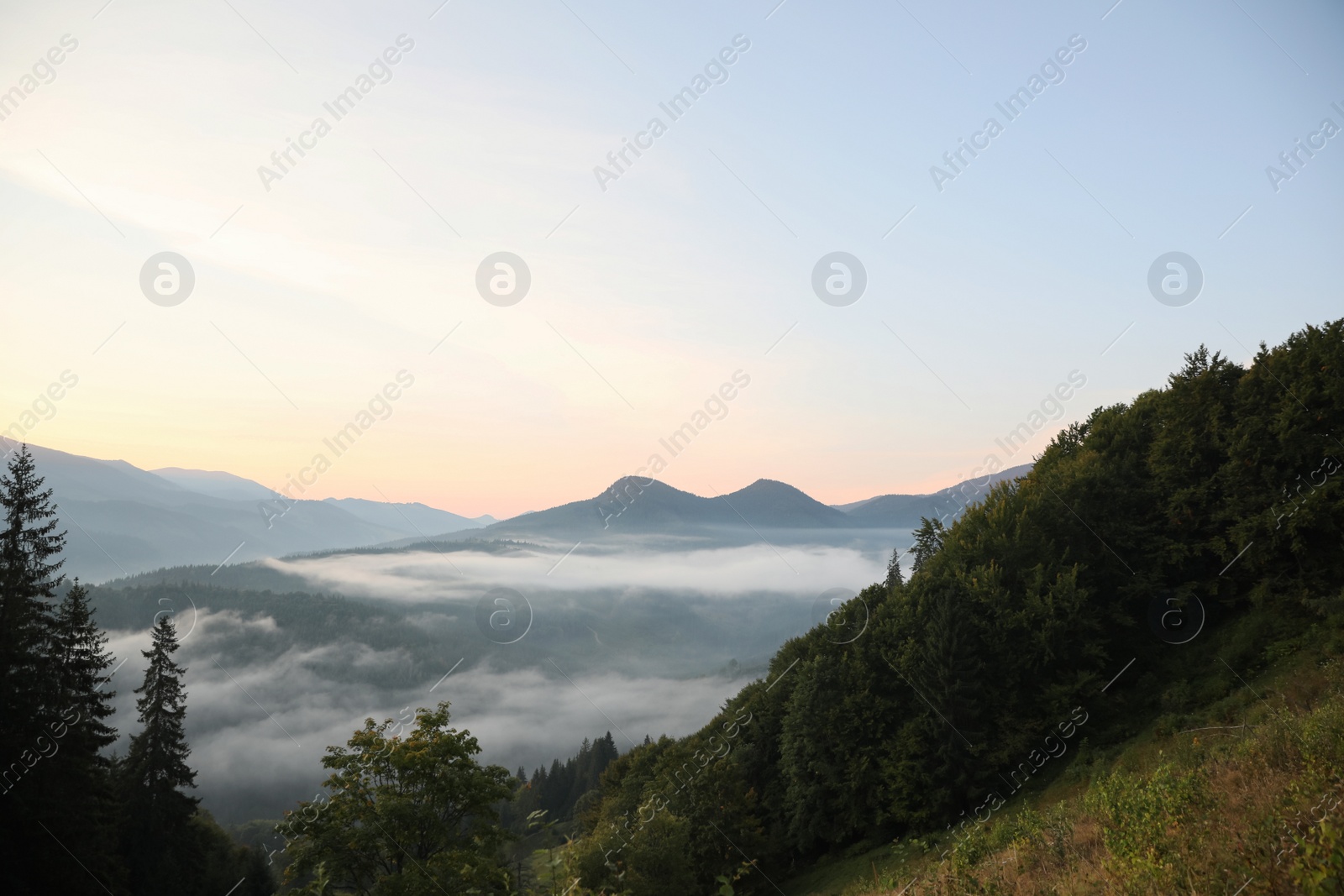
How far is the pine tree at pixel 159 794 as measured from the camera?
33562 millimetres

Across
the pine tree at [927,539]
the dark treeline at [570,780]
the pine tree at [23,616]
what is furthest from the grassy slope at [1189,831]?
the dark treeline at [570,780]

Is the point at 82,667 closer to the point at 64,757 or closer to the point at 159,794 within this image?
the point at 64,757

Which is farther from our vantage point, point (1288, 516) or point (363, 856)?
point (1288, 516)

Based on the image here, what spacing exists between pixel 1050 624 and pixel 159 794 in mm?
46994

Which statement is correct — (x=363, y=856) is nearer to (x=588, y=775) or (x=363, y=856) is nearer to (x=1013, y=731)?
(x=1013, y=731)

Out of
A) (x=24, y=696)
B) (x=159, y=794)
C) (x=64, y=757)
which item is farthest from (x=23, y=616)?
(x=159, y=794)

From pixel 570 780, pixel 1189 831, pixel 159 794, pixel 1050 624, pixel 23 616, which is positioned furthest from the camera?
pixel 570 780

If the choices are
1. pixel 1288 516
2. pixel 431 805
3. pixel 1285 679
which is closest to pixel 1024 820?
pixel 431 805

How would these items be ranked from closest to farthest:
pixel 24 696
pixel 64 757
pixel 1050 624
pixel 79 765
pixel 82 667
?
pixel 24 696 → pixel 64 757 → pixel 79 765 → pixel 82 667 → pixel 1050 624

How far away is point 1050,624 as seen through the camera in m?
35.1

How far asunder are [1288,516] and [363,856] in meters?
40.6

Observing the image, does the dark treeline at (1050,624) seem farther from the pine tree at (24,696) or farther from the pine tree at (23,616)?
the pine tree at (23,616)

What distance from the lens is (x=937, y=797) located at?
35062 mm

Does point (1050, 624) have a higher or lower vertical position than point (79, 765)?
lower
